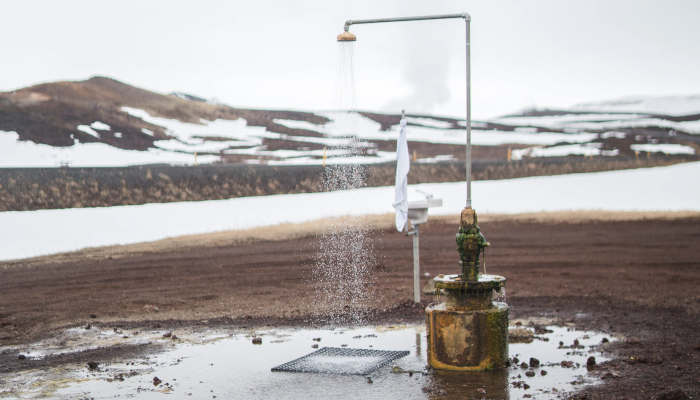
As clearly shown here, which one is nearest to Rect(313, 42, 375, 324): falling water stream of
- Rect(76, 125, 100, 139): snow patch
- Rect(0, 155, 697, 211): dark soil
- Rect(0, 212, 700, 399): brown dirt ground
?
Rect(0, 212, 700, 399): brown dirt ground

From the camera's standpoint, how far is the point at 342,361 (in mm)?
9086

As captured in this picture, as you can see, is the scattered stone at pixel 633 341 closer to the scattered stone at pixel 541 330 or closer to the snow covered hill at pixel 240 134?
the scattered stone at pixel 541 330

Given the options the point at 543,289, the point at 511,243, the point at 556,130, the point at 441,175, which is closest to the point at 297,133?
the point at 556,130

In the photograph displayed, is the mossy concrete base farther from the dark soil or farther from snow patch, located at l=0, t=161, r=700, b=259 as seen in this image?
the dark soil

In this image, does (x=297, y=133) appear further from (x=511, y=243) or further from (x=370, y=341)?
(x=370, y=341)

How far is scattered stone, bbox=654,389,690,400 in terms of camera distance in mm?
Answer: 6984

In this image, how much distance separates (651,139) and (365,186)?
35.7m

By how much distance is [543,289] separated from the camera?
14.4 m

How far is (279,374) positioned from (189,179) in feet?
89.9

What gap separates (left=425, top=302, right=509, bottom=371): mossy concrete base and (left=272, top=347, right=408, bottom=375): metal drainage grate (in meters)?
0.77

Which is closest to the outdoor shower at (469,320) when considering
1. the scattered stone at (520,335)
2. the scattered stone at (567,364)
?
the scattered stone at (567,364)

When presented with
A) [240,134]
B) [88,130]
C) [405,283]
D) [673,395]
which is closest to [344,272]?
[405,283]

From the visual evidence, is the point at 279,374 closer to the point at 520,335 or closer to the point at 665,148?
the point at 520,335

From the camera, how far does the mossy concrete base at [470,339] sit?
8359 millimetres
